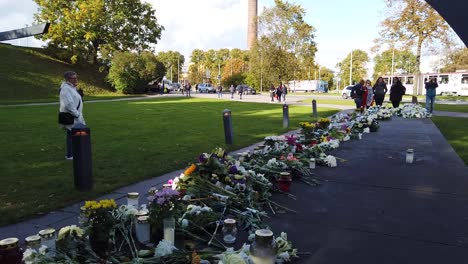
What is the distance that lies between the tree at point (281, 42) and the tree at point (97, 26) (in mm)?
15969

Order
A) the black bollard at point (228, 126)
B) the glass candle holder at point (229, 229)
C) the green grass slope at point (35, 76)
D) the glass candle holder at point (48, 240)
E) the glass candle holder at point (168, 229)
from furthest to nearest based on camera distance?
the green grass slope at point (35, 76)
the black bollard at point (228, 126)
the glass candle holder at point (229, 229)
the glass candle holder at point (168, 229)
the glass candle holder at point (48, 240)

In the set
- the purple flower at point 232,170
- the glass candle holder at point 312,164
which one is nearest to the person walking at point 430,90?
the glass candle holder at point 312,164

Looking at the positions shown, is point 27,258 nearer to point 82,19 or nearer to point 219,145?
point 219,145

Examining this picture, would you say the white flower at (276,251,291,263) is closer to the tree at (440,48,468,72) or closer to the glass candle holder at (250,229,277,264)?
the glass candle holder at (250,229,277,264)

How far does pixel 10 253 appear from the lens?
2902 millimetres

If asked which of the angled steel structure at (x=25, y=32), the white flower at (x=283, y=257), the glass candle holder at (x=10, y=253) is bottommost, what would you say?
the white flower at (x=283, y=257)

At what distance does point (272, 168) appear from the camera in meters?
6.42

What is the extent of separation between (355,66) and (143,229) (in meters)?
112

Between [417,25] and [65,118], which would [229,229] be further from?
[417,25]

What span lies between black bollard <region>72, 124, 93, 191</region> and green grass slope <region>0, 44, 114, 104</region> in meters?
31.9

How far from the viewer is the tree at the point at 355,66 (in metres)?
106

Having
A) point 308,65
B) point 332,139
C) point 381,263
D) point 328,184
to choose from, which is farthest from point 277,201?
point 308,65

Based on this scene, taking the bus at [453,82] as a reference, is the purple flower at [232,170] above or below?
below

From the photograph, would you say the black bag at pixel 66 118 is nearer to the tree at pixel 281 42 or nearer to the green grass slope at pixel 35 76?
the green grass slope at pixel 35 76
